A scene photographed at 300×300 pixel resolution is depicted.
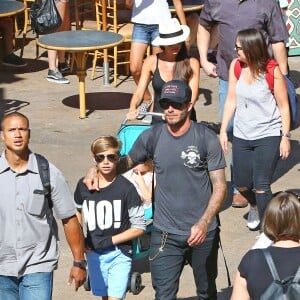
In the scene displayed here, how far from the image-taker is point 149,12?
11539 millimetres

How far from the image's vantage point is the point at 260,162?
830 centimetres

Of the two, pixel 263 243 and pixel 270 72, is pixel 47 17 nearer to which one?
pixel 270 72

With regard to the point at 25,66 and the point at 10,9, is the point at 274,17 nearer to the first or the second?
the point at 10,9

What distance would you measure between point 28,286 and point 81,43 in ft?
19.7

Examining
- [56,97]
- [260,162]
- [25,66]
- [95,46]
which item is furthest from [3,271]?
[25,66]

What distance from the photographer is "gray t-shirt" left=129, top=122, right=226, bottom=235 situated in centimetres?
650

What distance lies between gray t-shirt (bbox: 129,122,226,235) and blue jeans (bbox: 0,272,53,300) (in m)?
0.90

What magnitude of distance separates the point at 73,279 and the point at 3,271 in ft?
1.45

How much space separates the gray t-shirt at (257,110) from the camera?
26.9 ft

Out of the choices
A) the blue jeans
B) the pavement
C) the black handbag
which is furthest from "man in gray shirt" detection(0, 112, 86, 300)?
the black handbag

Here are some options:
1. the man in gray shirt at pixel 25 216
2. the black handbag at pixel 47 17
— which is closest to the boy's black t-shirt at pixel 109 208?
the man in gray shirt at pixel 25 216

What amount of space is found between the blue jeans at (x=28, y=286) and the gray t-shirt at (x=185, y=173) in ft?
2.95

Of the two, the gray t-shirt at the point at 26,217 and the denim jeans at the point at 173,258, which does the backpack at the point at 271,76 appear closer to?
the denim jeans at the point at 173,258

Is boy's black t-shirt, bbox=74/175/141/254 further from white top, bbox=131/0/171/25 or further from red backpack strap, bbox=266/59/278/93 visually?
white top, bbox=131/0/171/25
